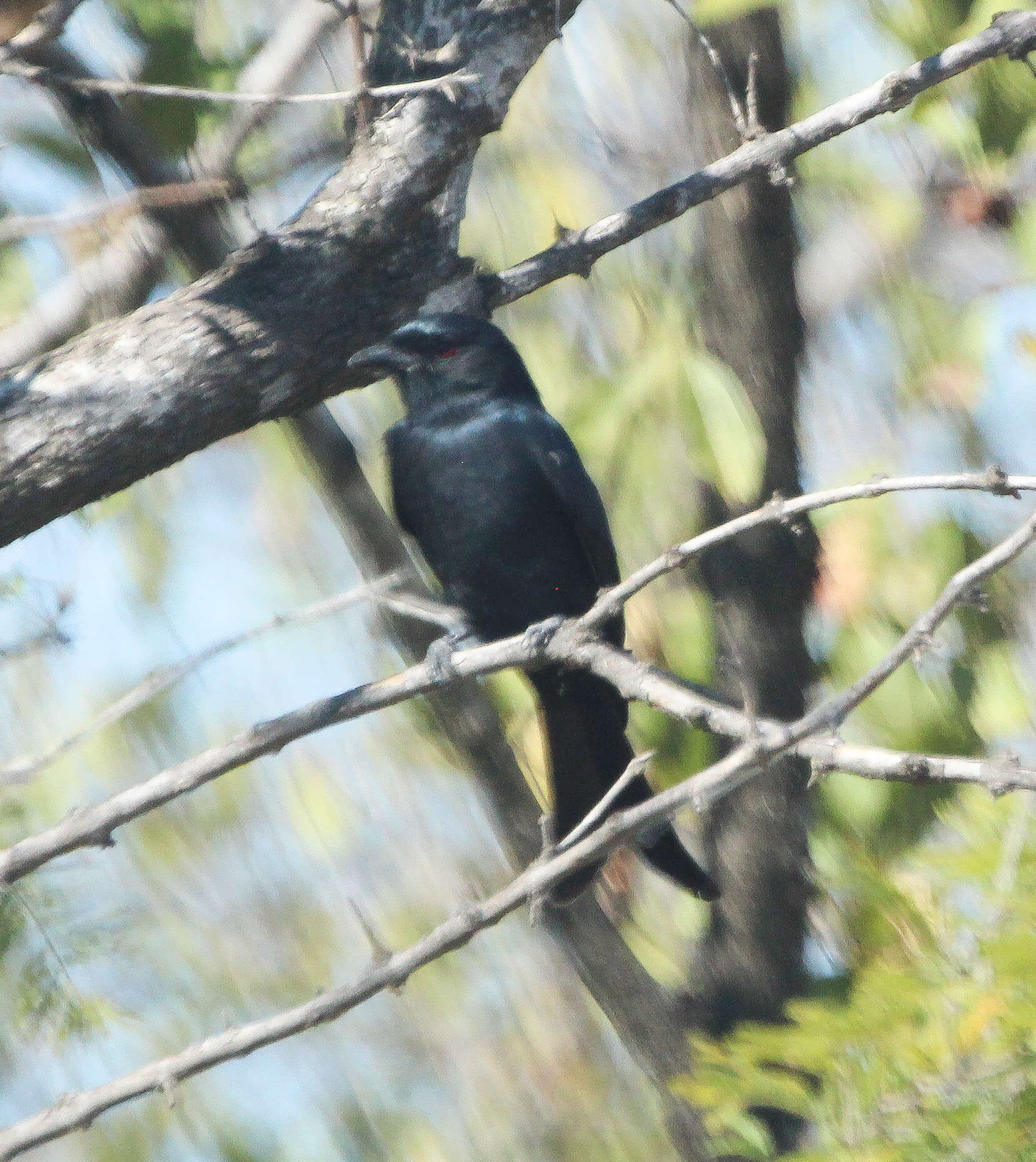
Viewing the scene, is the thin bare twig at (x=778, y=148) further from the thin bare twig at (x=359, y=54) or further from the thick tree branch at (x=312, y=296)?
the thin bare twig at (x=359, y=54)

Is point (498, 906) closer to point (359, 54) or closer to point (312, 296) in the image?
point (312, 296)

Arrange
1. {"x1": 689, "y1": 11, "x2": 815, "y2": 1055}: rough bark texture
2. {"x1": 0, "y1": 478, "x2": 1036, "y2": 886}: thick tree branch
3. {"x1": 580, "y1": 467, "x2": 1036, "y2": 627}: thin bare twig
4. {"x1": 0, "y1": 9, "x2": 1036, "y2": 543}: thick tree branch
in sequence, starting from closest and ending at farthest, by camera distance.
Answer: {"x1": 0, "y1": 478, "x2": 1036, "y2": 886}: thick tree branch < {"x1": 580, "y1": 467, "x2": 1036, "y2": 627}: thin bare twig < {"x1": 0, "y1": 9, "x2": 1036, "y2": 543}: thick tree branch < {"x1": 689, "y1": 11, "x2": 815, "y2": 1055}: rough bark texture

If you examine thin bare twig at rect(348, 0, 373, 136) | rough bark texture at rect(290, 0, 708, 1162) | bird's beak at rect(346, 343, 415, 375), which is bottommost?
rough bark texture at rect(290, 0, 708, 1162)

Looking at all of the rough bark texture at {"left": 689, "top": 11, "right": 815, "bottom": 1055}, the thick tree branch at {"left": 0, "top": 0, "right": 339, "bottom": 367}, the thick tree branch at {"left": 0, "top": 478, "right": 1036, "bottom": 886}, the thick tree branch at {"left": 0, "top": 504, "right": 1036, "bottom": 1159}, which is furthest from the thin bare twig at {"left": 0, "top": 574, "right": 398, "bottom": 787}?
the rough bark texture at {"left": 689, "top": 11, "right": 815, "bottom": 1055}

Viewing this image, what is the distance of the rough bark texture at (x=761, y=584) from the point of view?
4.03 metres

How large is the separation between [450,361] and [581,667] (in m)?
1.37

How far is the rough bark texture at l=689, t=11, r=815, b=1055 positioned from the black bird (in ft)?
1.58

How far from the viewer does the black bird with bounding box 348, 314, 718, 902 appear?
144 inches

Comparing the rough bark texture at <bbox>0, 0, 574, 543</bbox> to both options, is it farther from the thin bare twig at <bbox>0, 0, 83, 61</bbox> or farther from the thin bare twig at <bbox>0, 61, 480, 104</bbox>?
the thin bare twig at <bbox>0, 0, 83, 61</bbox>

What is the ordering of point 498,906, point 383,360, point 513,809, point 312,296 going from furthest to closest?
point 513,809, point 383,360, point 312,296, point 498,906

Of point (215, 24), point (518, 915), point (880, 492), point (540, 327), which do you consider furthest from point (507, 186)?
point (880, 492)

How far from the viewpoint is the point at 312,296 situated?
9.35ft

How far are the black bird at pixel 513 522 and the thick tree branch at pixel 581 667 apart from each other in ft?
2.97

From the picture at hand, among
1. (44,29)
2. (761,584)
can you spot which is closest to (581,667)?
(44,29)
